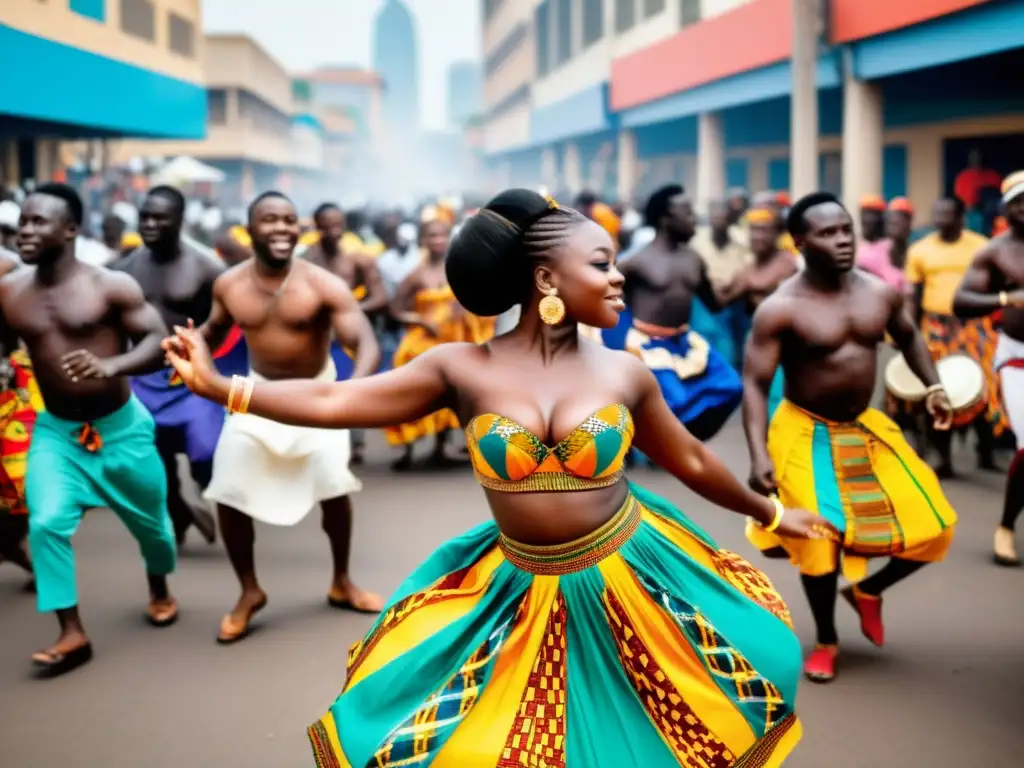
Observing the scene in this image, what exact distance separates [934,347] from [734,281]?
205 cm

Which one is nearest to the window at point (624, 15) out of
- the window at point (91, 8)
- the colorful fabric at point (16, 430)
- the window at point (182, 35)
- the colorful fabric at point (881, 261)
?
the window at point (182, 35)

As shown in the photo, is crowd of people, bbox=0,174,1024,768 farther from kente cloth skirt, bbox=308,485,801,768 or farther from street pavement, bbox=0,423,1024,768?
street pavement, bbox=0,423,1024,768

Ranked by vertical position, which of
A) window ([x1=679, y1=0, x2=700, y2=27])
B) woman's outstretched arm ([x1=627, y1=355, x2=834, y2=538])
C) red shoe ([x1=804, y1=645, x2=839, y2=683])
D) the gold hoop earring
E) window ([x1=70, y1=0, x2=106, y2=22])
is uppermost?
window ([x1=679, y1=0, x2=700, y2=27])

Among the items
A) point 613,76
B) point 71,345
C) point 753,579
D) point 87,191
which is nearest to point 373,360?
point 71,345

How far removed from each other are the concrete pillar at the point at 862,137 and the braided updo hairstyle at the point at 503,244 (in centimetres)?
1616

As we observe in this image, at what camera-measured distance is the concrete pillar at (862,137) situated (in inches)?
744

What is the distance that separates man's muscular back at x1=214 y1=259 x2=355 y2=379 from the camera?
6500mm

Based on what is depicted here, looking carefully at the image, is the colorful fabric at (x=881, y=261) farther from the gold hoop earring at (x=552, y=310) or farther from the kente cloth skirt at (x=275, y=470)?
the gold hoop earring at (x=552, y=310)


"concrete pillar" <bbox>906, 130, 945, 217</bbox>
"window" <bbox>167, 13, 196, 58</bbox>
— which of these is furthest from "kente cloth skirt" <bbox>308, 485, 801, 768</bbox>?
"window" <bbox>167, 13, 196, 58</bbox>

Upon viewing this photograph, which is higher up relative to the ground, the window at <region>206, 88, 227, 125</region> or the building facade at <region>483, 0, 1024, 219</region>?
the window at <region>206, 88, 227, 125</region>

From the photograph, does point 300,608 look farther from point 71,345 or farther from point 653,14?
point 653,14

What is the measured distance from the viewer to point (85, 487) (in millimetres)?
6086

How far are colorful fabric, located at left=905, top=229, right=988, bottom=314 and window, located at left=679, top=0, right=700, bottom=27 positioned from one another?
66.6 ft

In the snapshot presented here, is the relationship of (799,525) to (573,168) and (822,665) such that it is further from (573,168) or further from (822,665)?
(573,168)
